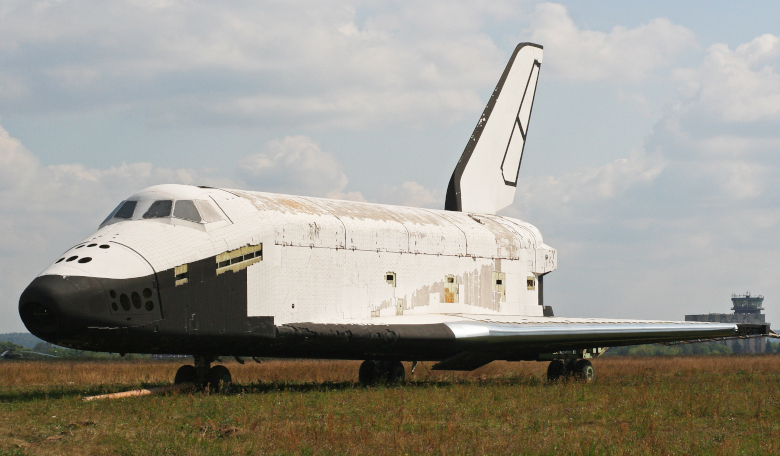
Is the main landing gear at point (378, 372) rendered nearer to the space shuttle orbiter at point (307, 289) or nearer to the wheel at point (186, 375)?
the space shuttle orbiter at point (307, 289)

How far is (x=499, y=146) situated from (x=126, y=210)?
10.5 meters

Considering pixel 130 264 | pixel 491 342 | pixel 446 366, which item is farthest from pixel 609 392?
pixel 130 264

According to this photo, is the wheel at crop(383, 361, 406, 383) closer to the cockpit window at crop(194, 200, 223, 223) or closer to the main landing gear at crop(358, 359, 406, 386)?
the main landing gear at crop(358, 359, 406, 386)

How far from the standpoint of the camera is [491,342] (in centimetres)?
1370

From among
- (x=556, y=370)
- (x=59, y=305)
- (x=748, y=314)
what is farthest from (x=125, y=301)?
(x=748, y=314)

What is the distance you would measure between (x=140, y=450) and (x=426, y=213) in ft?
32.5

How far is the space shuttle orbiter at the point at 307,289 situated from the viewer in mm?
10773

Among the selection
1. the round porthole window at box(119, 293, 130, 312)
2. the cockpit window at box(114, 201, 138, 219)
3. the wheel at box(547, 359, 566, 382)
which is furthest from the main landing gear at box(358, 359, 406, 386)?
the round porthole window at box(119, 293, 130, 312)

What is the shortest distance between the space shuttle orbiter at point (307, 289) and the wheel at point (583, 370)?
43 mm

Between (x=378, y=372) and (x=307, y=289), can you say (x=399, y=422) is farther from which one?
(x=378, y=372)

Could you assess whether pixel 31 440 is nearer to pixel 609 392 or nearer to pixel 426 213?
pixel 609 392

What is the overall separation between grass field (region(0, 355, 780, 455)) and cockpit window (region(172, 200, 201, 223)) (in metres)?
2.57

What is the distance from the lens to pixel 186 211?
12242 millimetres

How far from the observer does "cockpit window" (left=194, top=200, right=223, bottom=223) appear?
40.3 feet
